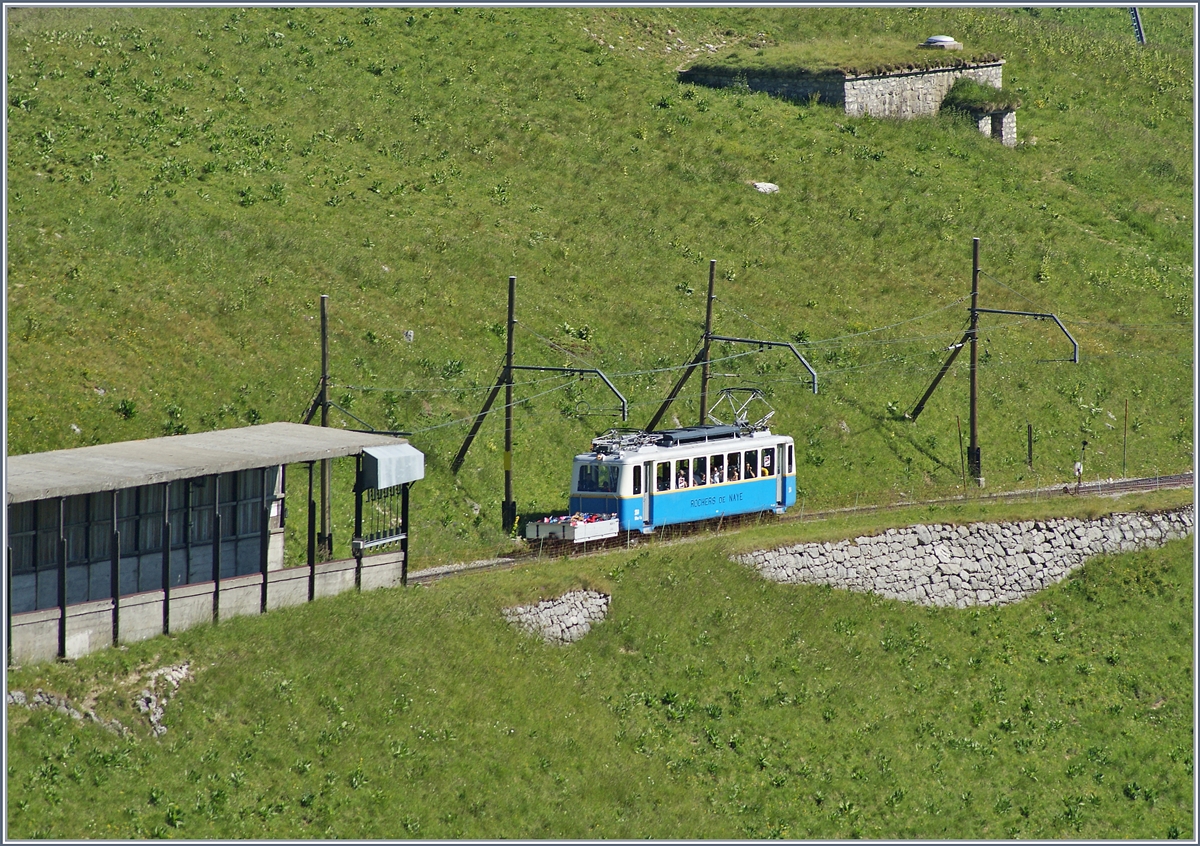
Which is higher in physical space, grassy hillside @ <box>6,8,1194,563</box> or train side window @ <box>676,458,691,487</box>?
grassy hillside @ <box>6,8,1194,563</box>

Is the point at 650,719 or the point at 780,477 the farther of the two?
the point at 780,477

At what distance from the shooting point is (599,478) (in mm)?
43438

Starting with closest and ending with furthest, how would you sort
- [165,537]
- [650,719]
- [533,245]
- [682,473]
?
[165,537] → [650,719] → [682,473] → [533,245]

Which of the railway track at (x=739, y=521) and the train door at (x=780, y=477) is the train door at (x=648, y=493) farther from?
the train door at (x=780, y=477)

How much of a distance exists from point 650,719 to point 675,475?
399 inches

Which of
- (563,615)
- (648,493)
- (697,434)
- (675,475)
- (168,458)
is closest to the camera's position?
(168,458)

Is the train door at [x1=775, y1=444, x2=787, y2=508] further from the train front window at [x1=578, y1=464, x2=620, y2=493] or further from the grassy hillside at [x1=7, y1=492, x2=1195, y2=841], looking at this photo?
the train front window at [x1=578, y1=464, x2=620, y2=493]

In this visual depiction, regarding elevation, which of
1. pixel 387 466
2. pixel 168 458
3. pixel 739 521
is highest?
pixel 168 458

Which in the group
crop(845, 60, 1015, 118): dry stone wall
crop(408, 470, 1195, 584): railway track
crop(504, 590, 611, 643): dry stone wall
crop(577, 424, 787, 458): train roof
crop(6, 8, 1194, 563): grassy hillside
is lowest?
crop(504, 590, 611, 643): dry stone wall

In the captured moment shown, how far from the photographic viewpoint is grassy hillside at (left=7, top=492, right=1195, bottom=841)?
2830cm

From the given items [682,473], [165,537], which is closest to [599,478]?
[682,473]

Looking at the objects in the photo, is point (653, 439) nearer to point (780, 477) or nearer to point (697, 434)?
point (697, 434)

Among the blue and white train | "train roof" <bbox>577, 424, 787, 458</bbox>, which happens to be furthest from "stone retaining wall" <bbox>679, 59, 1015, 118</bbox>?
"train roof" <bbox>577, 424, 787, 458</bbox>

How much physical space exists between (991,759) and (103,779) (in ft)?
71.4
